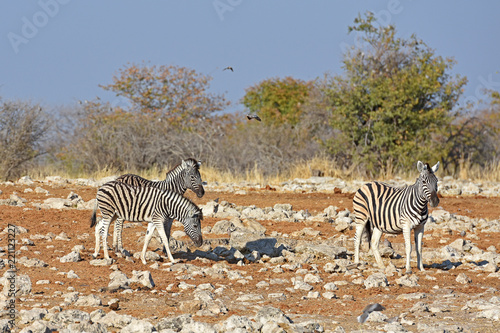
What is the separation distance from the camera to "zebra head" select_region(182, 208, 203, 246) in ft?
31.1

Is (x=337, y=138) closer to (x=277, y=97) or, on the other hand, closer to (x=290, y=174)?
(x=290, y=174)

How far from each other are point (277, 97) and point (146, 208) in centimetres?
2773

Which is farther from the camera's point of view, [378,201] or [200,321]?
[378,201]

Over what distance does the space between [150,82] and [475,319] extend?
1197 inches

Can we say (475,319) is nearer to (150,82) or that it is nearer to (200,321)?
(200,321)

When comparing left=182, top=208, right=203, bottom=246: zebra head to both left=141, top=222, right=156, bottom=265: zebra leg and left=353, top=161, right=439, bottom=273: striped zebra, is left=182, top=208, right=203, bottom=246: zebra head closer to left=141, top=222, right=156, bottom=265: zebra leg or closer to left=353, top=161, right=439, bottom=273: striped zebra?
left=141, top=222, right=156, bottom=265: zebra leg

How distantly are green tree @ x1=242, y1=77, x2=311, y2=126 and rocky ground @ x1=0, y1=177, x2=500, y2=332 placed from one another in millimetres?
21036

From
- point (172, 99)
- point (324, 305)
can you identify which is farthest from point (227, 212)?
point (172, 99)

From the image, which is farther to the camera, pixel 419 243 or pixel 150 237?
pixel 150 237

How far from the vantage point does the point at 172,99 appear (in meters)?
34.9

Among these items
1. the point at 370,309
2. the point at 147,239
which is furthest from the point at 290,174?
the point at 370,309

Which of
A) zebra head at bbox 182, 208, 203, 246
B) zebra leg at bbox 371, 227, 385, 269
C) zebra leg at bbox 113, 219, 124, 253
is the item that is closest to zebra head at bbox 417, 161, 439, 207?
zebra leg at bbox 371, 227, 385, 269

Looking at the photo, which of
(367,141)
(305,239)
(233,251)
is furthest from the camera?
(367,141)

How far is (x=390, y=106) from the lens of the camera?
23.8 m
